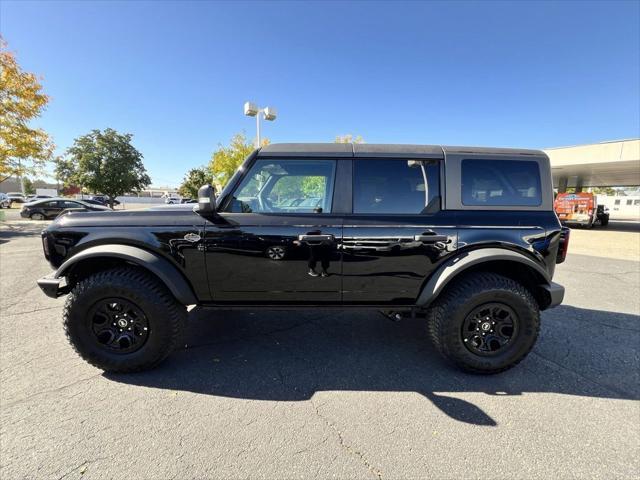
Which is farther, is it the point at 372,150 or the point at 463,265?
the point at 372,150

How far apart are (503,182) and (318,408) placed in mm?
2497

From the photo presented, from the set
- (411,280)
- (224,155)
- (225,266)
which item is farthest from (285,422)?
(224,155)

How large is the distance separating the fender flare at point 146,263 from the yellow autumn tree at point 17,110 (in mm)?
15541

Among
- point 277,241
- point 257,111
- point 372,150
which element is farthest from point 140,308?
point 257,111

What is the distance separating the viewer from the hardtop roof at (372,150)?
262cm

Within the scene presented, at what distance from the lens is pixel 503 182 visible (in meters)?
2.69

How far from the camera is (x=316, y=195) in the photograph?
2693 mm

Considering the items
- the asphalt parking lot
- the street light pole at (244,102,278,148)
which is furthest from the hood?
the street light pole at (244,102,278,148)

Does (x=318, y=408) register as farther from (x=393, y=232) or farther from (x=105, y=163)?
(x=105, y=163)

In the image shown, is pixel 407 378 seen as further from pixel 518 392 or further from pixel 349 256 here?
pixel 349 256

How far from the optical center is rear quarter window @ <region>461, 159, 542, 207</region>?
2654 mm

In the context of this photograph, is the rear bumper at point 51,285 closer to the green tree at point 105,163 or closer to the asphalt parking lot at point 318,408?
the asphalt parking lot at point 318,408

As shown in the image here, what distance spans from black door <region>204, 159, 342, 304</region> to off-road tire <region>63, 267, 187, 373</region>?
0.44 m

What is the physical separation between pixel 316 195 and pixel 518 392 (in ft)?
7.73
